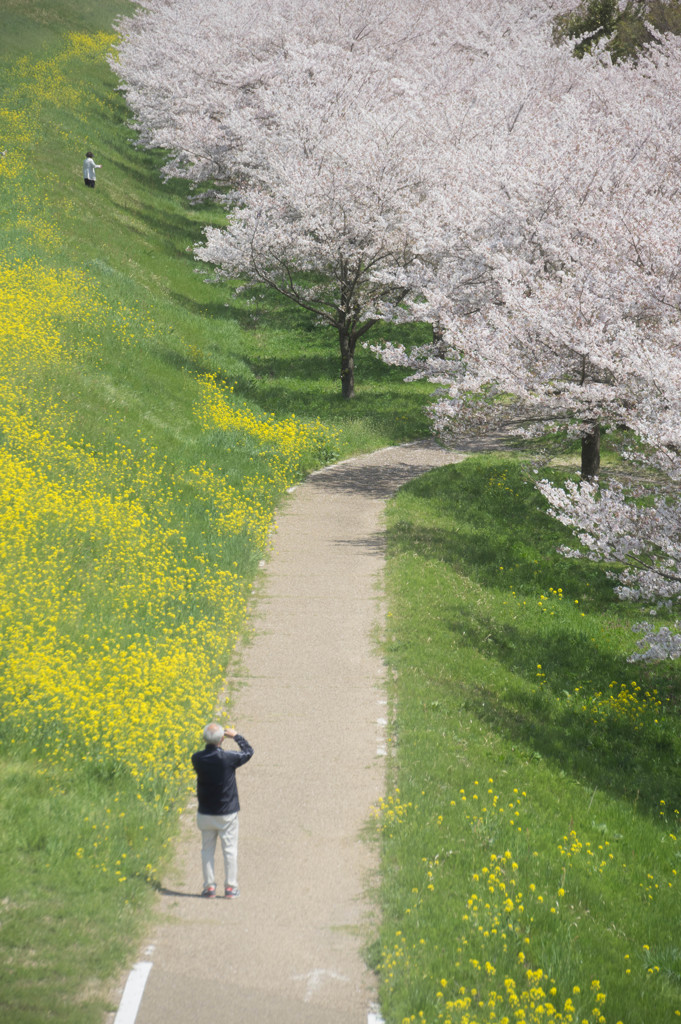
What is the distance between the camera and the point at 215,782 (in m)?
8.31

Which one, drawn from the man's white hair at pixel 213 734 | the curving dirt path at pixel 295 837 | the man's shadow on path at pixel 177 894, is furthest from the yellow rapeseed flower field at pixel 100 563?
the man's white hair at pixel 213 734

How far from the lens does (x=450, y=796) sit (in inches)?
385

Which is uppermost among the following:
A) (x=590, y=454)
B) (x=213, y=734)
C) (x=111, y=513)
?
(x=590, y=454)

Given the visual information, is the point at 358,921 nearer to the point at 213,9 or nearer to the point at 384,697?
the point at 384,697

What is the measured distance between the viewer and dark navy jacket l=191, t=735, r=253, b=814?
828cm

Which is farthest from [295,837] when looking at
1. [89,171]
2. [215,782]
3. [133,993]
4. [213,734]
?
[89,171]

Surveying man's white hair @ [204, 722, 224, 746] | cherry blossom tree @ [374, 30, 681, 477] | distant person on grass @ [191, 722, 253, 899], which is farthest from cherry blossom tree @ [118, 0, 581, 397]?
distant person on grass @ [191, 722, 253, 899]

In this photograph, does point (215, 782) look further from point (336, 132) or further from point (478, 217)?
point (336, 132)

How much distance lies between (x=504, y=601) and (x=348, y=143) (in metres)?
19.4

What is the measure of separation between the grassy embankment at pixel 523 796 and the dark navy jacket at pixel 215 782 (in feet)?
5.75

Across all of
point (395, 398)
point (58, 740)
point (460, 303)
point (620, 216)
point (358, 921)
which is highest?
point (620, 216)

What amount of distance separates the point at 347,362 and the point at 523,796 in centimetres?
2027

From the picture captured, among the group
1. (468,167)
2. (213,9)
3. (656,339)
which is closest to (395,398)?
(468,167)

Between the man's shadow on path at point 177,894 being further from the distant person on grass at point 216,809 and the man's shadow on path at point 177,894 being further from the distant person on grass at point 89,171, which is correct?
the distant person on grass at point 89,171
